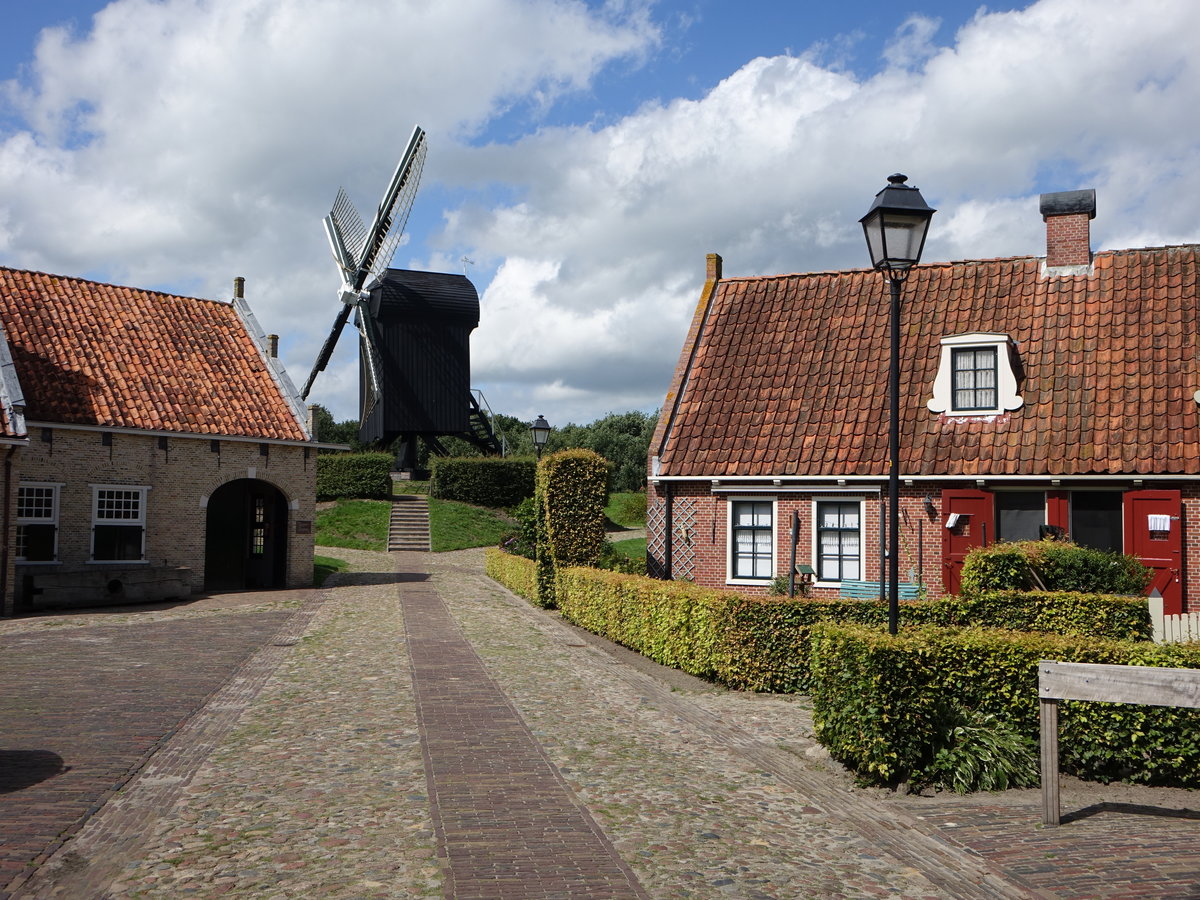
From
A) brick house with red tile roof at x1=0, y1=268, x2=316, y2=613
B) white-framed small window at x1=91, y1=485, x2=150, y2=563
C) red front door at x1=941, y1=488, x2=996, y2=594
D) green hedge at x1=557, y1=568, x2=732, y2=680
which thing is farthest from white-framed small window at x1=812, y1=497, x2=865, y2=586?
white-framed small window at x1=91, y1=485, x2=150, y2=563

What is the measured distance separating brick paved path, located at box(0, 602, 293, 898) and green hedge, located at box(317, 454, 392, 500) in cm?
2405

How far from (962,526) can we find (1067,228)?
7.21 m

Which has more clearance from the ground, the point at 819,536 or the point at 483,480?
the point at 483,480

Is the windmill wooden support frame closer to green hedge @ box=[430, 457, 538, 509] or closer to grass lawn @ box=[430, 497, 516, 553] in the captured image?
grass lawn @ box=[430, 497, 516, 553]

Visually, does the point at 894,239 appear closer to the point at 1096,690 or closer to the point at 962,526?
the point at 1096,690

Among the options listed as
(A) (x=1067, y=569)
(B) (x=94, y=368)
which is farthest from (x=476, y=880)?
(B) (x=94, y=368)

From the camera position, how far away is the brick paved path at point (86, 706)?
6.76 metres

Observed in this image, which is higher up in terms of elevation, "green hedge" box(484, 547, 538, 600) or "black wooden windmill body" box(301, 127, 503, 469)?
"black wooden windmill body" box(301, 127, 503, 469)

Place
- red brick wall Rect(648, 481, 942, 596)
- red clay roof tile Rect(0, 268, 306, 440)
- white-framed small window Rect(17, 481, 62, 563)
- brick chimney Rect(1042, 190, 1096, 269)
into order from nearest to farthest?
red brick wall Rect(648, 481, 942, 596) → brick chimney Rect(1042, 190, 1096, 269) → white-framed small window Rect(17, 481, 62, 563) → red clay roof tile Rect(0, 268, 306, 440)

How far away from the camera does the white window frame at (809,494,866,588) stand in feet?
61.2

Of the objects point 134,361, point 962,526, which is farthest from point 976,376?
point 134,361

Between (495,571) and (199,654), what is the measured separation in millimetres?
14581

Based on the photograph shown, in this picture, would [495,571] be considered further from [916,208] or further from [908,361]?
[916,208]

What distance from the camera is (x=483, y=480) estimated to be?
44.4m
